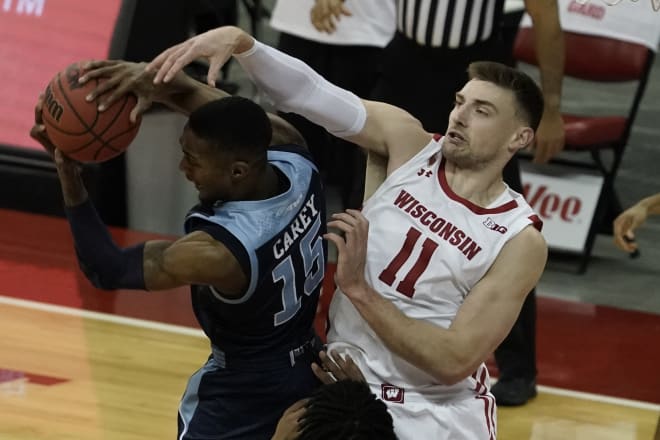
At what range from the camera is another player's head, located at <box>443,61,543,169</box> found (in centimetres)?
324

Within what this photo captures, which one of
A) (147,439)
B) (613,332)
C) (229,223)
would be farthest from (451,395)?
(613,332)

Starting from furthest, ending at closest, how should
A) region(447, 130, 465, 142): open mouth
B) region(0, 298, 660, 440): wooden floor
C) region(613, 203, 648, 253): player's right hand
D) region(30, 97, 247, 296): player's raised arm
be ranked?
region(0, 298, 660, 440): wooden floor, region(613, 203, 648, 253): player's right hand, region(447, 130, 465, 142): open mouth, region(30, 97, 247, 296): player's raised arm

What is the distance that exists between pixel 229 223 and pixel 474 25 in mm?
1866

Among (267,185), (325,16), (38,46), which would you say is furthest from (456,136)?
(38,46)

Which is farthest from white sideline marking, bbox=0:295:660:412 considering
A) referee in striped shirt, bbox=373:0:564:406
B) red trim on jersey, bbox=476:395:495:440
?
red trim on jersey, bbox=476:395:495:440

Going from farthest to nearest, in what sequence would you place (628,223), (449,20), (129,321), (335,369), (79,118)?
(129,321) → (449,20) → (628,223) → (335,369) → (79,118)

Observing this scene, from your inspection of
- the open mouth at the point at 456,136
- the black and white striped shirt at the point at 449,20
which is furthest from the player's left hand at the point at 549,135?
the open mouth at the point at 456,136

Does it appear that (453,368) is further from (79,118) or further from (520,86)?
(79,118)

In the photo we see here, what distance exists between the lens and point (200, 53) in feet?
9.71

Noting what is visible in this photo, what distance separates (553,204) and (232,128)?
3.64 metres

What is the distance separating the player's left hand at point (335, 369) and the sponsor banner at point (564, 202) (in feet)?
10.7

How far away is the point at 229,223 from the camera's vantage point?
294 cm

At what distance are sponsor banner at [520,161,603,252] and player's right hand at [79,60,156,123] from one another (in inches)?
138

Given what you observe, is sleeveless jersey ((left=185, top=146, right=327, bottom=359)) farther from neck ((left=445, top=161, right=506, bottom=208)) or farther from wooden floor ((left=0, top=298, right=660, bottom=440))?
wooden floor ((left=0, top=298, right=660, bottom=440))
